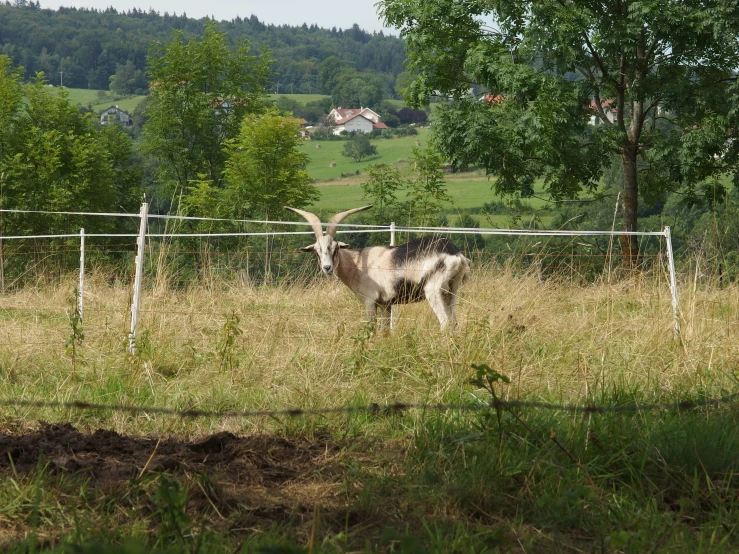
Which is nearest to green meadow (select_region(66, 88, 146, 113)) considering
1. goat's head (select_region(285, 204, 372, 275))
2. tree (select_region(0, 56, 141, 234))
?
tree (select_region(0, 56, 141, 234))

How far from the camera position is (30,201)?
3538 cm

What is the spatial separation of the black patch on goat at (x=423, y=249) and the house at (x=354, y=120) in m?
97.9

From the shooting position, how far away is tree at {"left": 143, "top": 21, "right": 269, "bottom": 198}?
43406mm

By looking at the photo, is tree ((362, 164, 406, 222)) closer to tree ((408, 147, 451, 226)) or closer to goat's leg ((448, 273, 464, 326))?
tree ((408, 147, 451, 226))

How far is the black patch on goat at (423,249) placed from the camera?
338 inches

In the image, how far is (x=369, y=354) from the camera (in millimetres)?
6703

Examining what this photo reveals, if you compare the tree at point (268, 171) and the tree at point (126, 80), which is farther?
the tree at point (126, 80)

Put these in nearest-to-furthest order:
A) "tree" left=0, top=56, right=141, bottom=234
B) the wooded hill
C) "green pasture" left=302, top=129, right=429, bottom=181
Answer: "tree" left=0, top=56, right=141, bottom=234 → "green pasture" left=302, top=129, right=429, bottom=181 → the wooded hill

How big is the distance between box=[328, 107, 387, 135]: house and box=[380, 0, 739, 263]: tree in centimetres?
8550

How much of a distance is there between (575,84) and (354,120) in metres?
92.7

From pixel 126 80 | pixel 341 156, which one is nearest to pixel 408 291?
pixel 341 156

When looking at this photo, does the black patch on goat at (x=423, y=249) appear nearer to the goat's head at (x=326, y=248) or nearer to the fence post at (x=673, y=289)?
the goat's head at (x=326, y=248)

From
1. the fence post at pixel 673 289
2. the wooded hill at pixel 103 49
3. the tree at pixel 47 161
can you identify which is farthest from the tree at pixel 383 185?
the wooded hill at pixel 103 49

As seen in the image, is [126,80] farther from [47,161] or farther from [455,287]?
[455,287]
